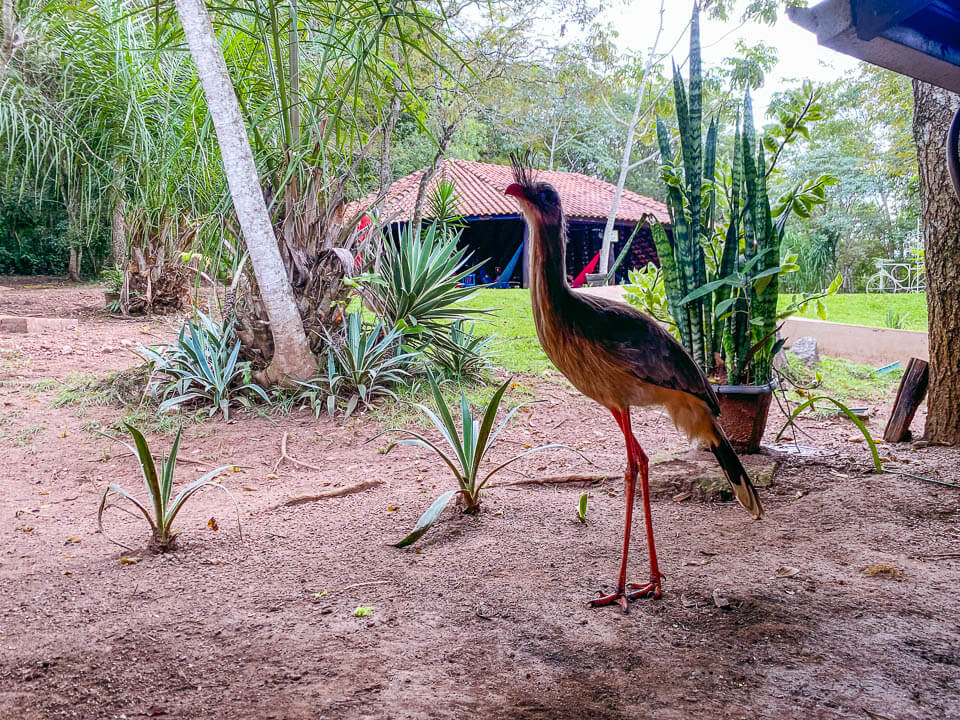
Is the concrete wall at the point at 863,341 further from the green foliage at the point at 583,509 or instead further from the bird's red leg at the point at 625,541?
the bird's red leg at the point at 625,541

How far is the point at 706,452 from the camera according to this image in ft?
11.3

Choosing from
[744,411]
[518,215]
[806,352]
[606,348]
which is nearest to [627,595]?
[606,348]

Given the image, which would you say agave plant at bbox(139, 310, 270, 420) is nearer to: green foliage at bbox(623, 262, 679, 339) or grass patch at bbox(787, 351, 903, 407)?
green foliage at bbox(623, 262, 679, 339)

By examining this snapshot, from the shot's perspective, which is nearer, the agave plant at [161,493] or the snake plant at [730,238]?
the agave plant at [161,493]

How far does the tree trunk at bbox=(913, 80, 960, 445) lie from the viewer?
11.1ft

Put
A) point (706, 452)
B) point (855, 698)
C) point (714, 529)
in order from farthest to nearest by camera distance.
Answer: point (706, 452), point (714, 529), point (855, 698)

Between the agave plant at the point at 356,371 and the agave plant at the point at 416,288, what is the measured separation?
12.0 inches

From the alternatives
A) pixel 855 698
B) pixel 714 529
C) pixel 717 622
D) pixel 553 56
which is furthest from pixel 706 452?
pixel 553 56

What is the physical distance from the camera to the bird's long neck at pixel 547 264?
2178 mm

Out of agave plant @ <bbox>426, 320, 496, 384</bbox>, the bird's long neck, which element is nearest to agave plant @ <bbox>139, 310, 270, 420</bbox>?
agave plant @ <bbox>426, 320, 496, 384</bbox>

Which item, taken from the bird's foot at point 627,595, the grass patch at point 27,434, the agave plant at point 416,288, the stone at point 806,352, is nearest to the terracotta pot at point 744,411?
the bird's foot at point 627,595

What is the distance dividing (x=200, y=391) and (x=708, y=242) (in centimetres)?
347

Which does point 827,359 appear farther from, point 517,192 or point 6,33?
point 6,33

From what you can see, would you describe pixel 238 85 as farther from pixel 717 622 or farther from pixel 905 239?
pixel 905 239
